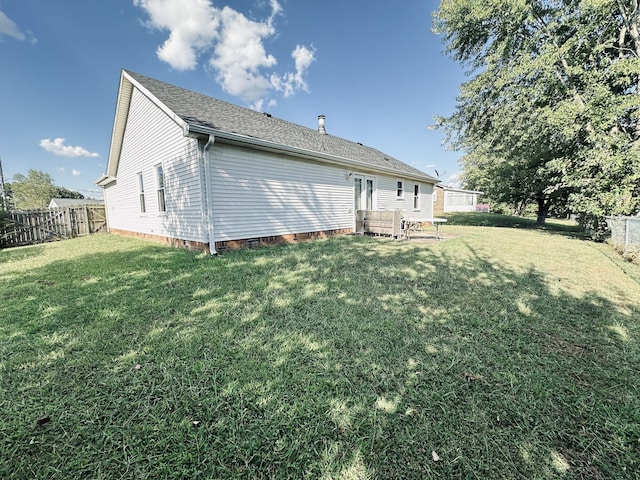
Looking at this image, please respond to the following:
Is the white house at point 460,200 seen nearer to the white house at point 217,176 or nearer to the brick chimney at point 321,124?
the brick chimney at point 321,124

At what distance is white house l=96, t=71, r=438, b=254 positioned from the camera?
7.00m

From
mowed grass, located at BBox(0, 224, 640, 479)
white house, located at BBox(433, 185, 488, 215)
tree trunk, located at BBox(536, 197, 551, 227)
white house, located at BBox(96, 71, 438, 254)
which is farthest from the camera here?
white house, located at BBox(433, 185, 488, 215)

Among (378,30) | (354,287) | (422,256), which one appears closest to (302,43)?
(378,30)

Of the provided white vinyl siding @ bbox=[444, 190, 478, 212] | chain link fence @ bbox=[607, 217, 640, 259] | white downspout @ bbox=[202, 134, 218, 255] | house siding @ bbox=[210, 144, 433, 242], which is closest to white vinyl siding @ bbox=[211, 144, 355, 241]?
house siding @ bbox=[210, 144, 433, 242]

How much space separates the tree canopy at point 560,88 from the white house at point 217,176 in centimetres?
679

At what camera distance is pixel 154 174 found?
9156mm

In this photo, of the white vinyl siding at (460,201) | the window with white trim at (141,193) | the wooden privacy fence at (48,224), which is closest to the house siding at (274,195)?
the window with white trim at (141,193)

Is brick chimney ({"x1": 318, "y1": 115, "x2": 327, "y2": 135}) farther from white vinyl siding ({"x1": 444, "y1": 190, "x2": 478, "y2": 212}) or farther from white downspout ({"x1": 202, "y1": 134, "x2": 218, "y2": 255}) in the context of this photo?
white vinyl siding ({"x1": 444, "y1": 190, "x2": 478, "y2": 212})

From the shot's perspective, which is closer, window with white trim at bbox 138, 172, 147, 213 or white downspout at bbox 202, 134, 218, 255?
white downspout at bbox 202, 134, 218, 255

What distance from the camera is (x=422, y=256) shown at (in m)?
6.78

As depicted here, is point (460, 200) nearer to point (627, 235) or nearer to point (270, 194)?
point (627, 235)

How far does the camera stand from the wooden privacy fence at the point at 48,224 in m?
10.5

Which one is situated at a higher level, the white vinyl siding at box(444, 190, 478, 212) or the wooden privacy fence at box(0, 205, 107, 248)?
the white vinyl siding at box(444, 190, 478, 212)

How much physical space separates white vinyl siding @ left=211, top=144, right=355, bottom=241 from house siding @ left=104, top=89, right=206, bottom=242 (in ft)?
1.97
